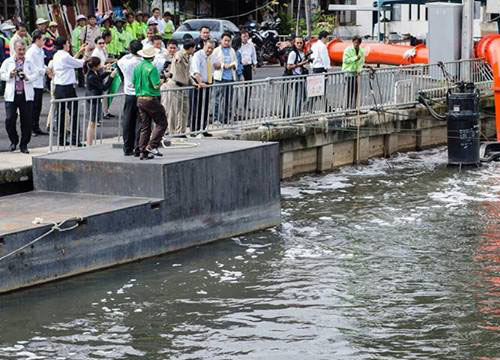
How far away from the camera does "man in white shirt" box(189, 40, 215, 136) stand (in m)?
20.6

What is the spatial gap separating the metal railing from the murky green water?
2830 mm

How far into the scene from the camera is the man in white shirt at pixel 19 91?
61.4 ft

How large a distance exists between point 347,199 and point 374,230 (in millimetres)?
2789

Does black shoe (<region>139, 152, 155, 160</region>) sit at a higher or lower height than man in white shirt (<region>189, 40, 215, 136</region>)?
lower

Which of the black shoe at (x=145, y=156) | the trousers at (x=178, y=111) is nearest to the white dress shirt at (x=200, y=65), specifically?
the trousers at (x=178, y=111)

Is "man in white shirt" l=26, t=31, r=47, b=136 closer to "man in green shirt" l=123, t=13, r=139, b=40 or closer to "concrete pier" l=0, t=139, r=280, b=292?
"concrete pier" l=0, t=139, r=280, b=292

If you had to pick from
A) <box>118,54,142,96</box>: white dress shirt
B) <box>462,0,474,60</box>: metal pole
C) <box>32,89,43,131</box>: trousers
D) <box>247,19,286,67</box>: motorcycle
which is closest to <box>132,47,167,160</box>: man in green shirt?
<box>118,54,142,96</box>: white dress shirt

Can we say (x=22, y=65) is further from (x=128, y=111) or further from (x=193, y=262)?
(x=193, y=262)

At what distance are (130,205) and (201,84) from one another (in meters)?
5.30

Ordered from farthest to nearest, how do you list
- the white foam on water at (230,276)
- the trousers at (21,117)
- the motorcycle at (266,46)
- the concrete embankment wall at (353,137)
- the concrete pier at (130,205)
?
the motorcycle at (266,46) → the concrete embankment wall at (353,137) → the trousers at (21,117) → the white foam on water at (230,276) → the concrete pier at (130,205)

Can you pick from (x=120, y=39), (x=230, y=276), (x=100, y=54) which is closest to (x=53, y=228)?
(x=230, y=276)

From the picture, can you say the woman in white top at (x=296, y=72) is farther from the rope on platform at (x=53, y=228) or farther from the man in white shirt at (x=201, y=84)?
the rope on platform at (x=53, y=228)

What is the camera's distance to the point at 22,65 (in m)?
18.8

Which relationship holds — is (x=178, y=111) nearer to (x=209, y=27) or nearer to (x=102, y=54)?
(x=102, y=54)
